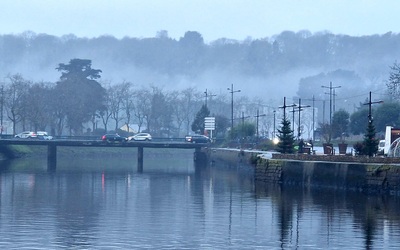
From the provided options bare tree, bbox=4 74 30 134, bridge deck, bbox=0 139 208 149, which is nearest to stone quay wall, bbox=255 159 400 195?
bridge deck, bbox=0 139 208 149

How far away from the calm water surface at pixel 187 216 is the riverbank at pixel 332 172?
1.53 meters

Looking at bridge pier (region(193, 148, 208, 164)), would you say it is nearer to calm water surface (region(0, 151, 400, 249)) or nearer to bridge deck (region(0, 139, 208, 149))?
bridge deck (region(0, 139, 208, 149))

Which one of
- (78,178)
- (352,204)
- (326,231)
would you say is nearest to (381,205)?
(352,204)

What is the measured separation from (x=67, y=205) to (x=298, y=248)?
2006cm

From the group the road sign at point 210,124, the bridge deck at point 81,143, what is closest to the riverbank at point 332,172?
the bridge deck at point 81,143

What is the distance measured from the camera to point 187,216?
172 ft

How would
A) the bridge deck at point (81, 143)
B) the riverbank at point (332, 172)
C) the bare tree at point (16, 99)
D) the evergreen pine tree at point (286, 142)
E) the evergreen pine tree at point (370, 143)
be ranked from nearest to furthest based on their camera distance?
the riverbank at point (332, 172), the evergreen pine tree at point (370, 143), the evergreen pine tree at point (286, 142), the bridge deck at point (81, 143), the bare tree at point (16, 99)

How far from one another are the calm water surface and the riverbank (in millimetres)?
1532

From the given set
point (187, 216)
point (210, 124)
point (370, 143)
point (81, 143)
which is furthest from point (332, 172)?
point (210, 124)

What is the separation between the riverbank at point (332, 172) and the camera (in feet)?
210

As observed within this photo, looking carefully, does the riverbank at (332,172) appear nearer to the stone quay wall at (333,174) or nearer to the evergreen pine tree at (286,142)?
the stone quay wall at (333,174)

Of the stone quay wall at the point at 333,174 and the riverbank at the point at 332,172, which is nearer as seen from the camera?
the stone quay wall at the point at 333,174

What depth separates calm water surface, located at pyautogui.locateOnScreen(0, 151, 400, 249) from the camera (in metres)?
42.1

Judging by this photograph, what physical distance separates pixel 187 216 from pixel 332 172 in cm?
2056
